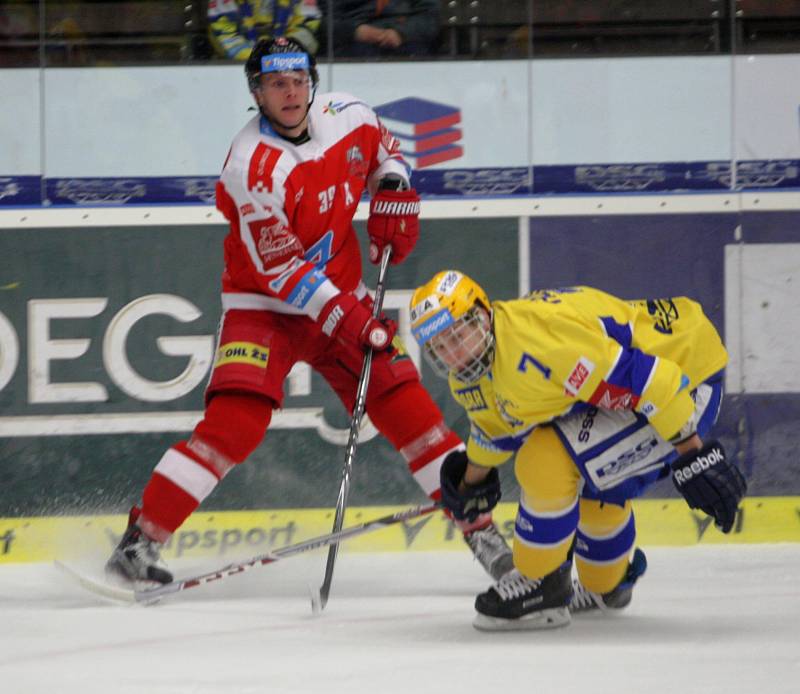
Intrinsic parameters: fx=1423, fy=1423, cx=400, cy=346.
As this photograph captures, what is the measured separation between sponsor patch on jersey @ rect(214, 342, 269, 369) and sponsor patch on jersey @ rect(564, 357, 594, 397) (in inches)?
40.1

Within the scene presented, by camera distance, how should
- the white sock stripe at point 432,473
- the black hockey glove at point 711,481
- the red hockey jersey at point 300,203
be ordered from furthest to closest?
1. the white sock stripe at point 432,473
2. the red hockey jersey at point 300,203
3. the black hockey glove at point 711,481

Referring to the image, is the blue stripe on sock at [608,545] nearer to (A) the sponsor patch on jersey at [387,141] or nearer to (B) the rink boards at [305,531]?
(B) the rink boards at [305,531]

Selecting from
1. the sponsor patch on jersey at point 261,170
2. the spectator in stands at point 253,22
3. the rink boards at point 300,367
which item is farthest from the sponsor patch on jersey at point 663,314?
the spectator in stands at point 253,22

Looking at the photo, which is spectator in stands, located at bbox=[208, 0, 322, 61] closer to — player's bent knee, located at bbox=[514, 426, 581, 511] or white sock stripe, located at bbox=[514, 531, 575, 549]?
player's bent knee, located at bbox=[514, 426, 581, 511]

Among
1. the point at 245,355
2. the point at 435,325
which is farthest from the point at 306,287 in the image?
the point at 435,325

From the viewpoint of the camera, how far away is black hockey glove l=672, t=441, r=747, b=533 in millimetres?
2725

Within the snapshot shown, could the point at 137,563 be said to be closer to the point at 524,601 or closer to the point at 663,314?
the point at 524,601

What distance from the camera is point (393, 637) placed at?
2895 mm

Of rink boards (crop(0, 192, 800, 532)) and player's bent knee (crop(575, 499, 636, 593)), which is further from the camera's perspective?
rink boards (crop(0, 192, 800, 532))

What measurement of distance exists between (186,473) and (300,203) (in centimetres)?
72

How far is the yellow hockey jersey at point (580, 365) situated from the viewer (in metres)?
2.74

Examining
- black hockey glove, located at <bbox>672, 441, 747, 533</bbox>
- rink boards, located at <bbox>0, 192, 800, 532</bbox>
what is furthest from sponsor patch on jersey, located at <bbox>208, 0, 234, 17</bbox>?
black hockey glove, located at <bbox>672, 441, 747, 533</bbox>

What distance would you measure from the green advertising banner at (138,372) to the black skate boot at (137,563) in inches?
30.4

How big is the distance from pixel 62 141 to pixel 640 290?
1.80 metres
